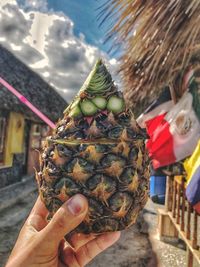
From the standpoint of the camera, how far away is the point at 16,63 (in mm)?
15422

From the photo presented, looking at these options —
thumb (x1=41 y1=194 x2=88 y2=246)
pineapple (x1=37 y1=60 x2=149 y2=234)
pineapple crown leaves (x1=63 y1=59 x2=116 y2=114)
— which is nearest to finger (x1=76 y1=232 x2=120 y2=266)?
pineapple (x1=37 y1=60 x2=149 y2=234)

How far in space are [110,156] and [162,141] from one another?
4122 mm

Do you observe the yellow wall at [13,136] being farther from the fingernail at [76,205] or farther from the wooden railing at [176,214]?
the fingernail at [76,205]

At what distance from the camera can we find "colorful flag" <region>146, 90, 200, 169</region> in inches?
201

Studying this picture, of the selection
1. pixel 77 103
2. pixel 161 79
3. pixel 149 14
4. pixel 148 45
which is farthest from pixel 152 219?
pixel 77 103

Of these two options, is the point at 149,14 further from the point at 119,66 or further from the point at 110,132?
the point at 110,132

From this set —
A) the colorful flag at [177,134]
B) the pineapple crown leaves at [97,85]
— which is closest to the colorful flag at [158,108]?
the colorful flag at [177,134]

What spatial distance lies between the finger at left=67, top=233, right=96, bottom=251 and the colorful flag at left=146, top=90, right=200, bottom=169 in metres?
3.79

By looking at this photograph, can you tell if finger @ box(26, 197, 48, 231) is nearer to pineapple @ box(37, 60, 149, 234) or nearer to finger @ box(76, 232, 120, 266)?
finger @ box(76, 232, 120, 266)

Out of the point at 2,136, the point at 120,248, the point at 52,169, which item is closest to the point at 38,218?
the point at 52,169

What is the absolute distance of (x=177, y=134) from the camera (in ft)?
17.5

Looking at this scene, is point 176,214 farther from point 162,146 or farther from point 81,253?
point 81,253

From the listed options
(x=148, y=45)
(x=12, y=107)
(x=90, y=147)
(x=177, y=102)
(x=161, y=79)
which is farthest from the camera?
(x=12, y=107)

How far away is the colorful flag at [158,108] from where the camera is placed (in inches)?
239
